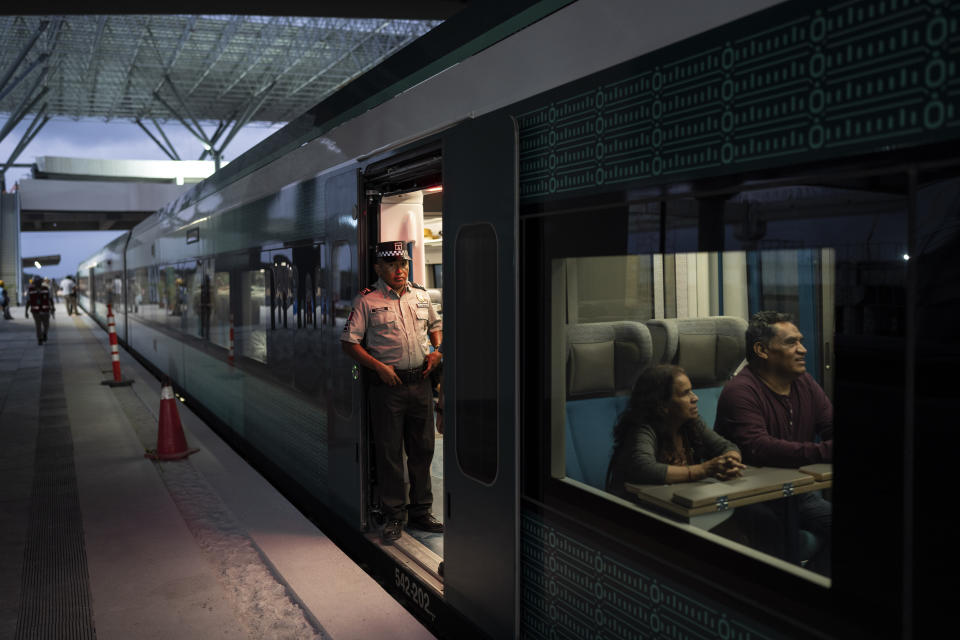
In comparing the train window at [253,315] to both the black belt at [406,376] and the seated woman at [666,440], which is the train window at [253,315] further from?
the seated woman at [666,440]

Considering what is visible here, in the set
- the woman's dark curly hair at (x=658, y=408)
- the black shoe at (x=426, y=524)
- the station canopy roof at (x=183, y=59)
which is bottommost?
the black shoe at (x=426, y=524)

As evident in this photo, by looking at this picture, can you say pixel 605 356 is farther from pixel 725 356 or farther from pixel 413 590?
pixel 413 590

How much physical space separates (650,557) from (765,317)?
79 cm

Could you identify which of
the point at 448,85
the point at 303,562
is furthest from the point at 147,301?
the point at 448,85

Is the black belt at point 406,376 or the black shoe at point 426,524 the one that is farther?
Result: the black shoe at point 426,524

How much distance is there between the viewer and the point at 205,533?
5449mm

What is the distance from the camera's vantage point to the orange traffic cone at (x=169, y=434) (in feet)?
24.5

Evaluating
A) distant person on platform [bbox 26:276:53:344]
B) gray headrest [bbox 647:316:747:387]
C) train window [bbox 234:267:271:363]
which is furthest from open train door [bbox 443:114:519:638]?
distant person on platform [bbox 26:276:53:344]

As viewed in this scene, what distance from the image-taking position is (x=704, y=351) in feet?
7.84

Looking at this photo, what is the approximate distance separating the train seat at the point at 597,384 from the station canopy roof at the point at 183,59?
2865 cm

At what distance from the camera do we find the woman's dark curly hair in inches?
93.3

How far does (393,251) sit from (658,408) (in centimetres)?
247

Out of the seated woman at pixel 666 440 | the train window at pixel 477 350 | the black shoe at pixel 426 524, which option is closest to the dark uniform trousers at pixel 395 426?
the black shoe at pixel 426 524

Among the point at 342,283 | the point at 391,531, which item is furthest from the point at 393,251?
the point at 391,531
